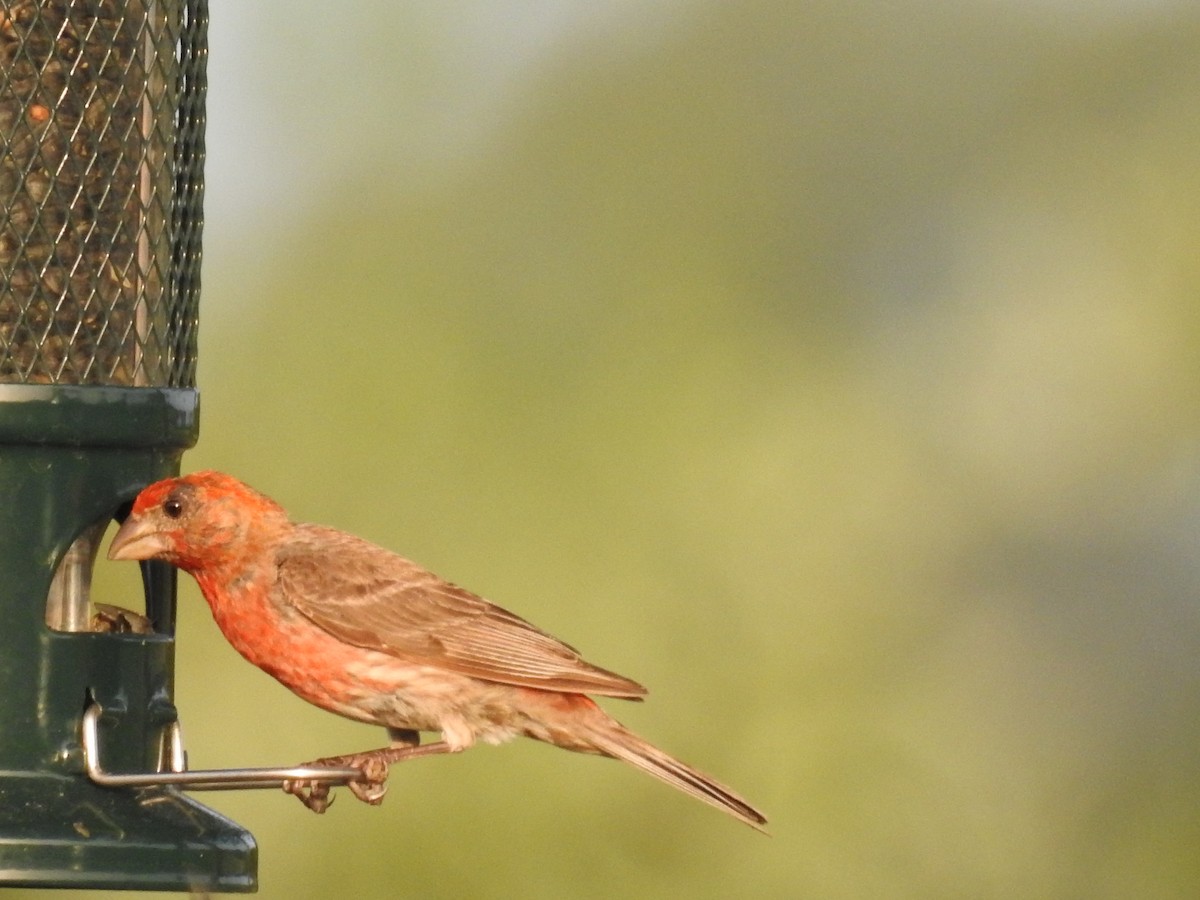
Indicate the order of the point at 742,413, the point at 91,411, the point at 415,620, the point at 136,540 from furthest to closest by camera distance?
1. the point at 742,413
2. the point at 415,620
3. the point at 136,540
4. the point at 91,411

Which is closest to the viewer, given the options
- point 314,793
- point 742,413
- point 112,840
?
point 112,840

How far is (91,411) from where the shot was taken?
560 centimetres

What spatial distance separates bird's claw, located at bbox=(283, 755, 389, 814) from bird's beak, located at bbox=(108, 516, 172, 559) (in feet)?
2.63

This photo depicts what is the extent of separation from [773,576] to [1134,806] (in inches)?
89.7

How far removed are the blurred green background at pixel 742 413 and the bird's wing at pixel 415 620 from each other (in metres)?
2.62

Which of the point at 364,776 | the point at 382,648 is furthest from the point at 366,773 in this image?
the point at 382,648

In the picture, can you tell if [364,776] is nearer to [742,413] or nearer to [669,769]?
[669,769]

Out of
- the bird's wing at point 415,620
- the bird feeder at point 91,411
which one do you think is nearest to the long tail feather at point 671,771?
the bird's wing at point 415,620

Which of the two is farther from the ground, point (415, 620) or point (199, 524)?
point (199, 524)

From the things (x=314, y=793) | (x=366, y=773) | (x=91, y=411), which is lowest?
(x=314, y=793)

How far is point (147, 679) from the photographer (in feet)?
19.0

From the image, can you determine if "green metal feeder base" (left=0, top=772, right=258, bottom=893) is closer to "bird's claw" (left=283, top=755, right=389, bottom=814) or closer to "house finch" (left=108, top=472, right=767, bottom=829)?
"bird's claw" (left=283, top=755, right=389, bottom=814)

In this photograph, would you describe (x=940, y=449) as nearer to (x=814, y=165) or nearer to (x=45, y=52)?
(x=814, y=165)

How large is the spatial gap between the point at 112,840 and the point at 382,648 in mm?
1430
